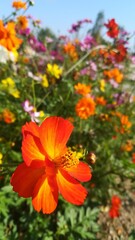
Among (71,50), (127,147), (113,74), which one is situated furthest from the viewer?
(71,50)

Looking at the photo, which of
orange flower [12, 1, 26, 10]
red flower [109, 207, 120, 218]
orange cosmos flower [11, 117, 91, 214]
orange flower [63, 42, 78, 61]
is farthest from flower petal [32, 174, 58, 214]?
orange flower [63, 42, 78, 61]

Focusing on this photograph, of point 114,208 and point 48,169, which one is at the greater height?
point 48,169

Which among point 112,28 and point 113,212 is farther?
point 112,28

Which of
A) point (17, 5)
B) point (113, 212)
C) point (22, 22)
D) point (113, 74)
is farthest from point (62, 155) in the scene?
point (113, 74)

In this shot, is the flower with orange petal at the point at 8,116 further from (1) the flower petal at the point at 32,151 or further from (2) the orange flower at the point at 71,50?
(2) the orange flower at the point at 71,50

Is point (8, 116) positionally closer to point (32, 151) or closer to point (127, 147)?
point (127, 147)

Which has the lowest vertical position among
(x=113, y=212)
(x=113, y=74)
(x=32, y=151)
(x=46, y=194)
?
(x=113, y=212)

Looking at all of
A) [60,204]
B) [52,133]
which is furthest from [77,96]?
[52,133]

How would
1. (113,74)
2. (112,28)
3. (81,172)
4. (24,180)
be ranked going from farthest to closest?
(113,74) < (112,28) < (81,172) < (24,180)

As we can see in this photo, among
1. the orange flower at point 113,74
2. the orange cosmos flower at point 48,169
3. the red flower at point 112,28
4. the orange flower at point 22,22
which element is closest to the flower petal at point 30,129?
the orange cosmos flower at point 48,169
